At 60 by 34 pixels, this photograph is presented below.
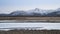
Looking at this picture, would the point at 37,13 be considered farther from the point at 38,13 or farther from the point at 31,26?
the point at 31,26

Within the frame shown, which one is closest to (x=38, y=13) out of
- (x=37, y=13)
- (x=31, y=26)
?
(x=37, y=13)

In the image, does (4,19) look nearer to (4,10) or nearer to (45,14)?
(4,10)

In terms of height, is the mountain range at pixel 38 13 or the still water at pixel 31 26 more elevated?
the mountain range at pixel 38 13

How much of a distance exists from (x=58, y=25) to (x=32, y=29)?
11.9 inches

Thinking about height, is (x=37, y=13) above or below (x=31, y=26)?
above

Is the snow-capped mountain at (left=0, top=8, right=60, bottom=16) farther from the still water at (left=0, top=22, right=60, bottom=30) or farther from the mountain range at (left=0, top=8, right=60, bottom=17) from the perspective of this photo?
the still water at (left=0, top=22, right=60, bottom=30)

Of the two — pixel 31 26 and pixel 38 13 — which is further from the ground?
pixel 38 13

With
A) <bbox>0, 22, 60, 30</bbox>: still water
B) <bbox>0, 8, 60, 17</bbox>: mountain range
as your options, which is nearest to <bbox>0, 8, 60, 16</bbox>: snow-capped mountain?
<bbox>0, 8, 60, 17</bbox>: mountain range

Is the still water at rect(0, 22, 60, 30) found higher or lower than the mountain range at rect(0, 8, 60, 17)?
lower

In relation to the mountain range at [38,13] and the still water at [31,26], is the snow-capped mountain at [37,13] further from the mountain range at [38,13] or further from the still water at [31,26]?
the still water at [31,26]

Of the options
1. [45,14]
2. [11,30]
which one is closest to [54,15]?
[45,14]

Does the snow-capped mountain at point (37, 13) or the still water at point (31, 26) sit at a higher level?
the snow-capped mountain at point (37, 13)

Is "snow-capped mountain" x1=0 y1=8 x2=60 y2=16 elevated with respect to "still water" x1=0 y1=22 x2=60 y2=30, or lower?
elevated

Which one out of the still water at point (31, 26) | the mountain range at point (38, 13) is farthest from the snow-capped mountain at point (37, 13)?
the still water at point (31, 26)
